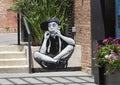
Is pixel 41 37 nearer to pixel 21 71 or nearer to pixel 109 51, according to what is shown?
pixel 21 71

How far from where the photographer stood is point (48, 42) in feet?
42.1

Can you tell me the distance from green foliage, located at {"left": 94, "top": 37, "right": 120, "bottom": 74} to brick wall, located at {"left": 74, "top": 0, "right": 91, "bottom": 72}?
3884 mm

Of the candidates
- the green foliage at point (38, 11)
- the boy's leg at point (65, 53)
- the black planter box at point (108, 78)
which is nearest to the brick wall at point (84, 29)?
the boy's leg at point (65, 53)

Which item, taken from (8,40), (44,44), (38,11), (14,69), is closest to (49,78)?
(14,69)

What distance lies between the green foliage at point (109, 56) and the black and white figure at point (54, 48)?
4.49 m

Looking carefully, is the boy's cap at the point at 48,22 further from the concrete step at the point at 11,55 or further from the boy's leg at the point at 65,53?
the concrete step at the point at 11,55

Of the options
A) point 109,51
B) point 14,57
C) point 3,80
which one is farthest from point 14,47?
point 109,51

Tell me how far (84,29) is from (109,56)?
15.4ft

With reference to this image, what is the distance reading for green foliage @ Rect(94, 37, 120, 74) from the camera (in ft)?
25.2

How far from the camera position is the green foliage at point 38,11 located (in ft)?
43.6

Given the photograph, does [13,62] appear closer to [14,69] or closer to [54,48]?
[14,69]

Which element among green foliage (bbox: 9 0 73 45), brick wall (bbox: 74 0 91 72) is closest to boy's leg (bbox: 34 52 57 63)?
green foliage (bbox: 9 0 73 45)

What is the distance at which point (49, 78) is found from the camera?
11602 millimetres

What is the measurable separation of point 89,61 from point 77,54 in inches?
26.6
